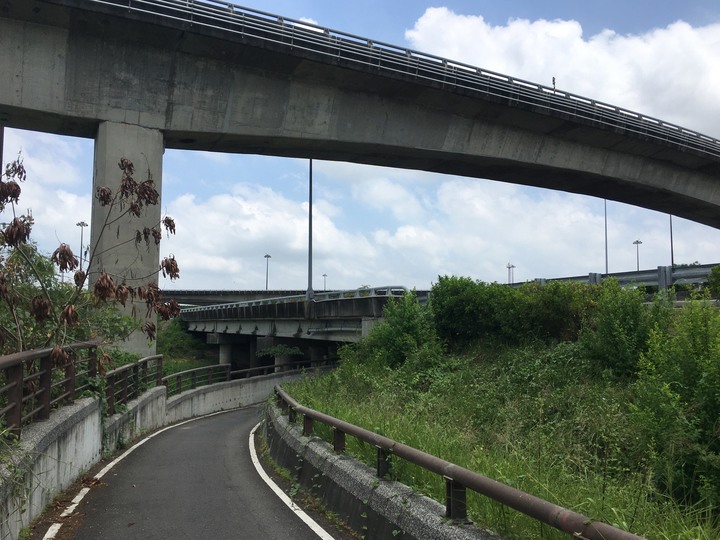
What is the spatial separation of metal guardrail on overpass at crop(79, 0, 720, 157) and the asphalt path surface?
47.8ft

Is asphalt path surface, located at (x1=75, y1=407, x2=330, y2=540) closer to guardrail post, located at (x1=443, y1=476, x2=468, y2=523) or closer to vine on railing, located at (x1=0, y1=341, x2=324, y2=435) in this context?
vine on railing, located at (x1=0, y1=341, x2=324, y2=435)

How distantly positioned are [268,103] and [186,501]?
698 inches

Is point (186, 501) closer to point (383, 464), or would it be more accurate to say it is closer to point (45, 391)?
point (45, 391)

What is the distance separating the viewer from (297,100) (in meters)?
Answer: 24.2

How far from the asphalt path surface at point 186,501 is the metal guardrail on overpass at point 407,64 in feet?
47.8

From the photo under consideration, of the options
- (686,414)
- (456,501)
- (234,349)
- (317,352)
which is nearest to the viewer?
(456,501)

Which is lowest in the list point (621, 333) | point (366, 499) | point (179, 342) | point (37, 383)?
point (179, 342)

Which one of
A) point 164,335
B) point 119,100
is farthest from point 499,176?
point 164,335

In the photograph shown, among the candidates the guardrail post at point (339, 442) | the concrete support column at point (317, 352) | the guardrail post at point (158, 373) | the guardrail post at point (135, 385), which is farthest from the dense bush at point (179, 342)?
the guardrail post at point (339, 442)

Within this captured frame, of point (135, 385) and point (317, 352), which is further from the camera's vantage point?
point (317, 352)

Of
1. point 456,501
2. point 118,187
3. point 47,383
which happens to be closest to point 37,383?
point 47,383

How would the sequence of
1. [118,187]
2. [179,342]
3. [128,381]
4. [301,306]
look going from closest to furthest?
1. [128,381]
2. [118,187]
3. [301,306]
4. [179,342]

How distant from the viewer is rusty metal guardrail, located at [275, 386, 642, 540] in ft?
12.2

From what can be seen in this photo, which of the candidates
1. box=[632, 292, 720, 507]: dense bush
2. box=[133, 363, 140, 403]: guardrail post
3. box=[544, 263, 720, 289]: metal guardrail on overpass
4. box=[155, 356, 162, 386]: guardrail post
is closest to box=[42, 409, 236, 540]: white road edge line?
box=[133, 363, 140, 403]: guardrail post
